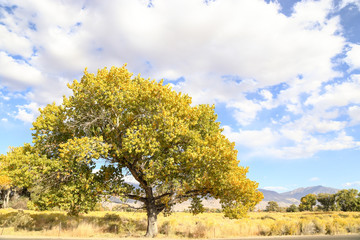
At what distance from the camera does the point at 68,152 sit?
17484 millimetres

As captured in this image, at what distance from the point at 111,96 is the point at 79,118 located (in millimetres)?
3517

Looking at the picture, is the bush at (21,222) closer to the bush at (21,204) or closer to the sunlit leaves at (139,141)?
the sunlit leaves at (139,141)

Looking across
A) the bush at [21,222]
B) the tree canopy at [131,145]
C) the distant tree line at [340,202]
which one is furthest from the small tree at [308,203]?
the bush at [21,222]

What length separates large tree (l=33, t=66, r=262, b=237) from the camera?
60.1 ft

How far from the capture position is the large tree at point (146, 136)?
1833cm

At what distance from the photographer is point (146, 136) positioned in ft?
60.8

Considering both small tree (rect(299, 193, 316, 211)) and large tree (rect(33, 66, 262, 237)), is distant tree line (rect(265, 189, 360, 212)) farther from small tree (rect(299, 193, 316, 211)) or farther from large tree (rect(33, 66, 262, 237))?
large tree (rect(33, 66, 262, 237))

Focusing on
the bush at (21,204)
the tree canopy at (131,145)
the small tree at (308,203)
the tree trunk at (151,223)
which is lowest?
the small tree at (308,203)

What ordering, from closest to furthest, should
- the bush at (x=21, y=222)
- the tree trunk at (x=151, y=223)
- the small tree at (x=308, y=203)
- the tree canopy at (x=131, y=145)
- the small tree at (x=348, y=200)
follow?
the tree canopy at (x=131, y=145), the tree trunk at (x=151, y=223), the bush at (x=21, y=222), the small tree at (x=348, y=200), the small tree at (x=308, y=203)

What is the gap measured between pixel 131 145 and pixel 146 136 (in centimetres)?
132

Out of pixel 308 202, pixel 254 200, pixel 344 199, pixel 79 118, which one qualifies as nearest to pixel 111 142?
pixel 79 118

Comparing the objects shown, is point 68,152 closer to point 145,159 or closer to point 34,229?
point 145,159

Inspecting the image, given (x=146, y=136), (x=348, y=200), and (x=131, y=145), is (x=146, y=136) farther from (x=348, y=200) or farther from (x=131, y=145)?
(x=348, y=200)

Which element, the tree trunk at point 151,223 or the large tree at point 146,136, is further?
the tree trunk at point 151,223
